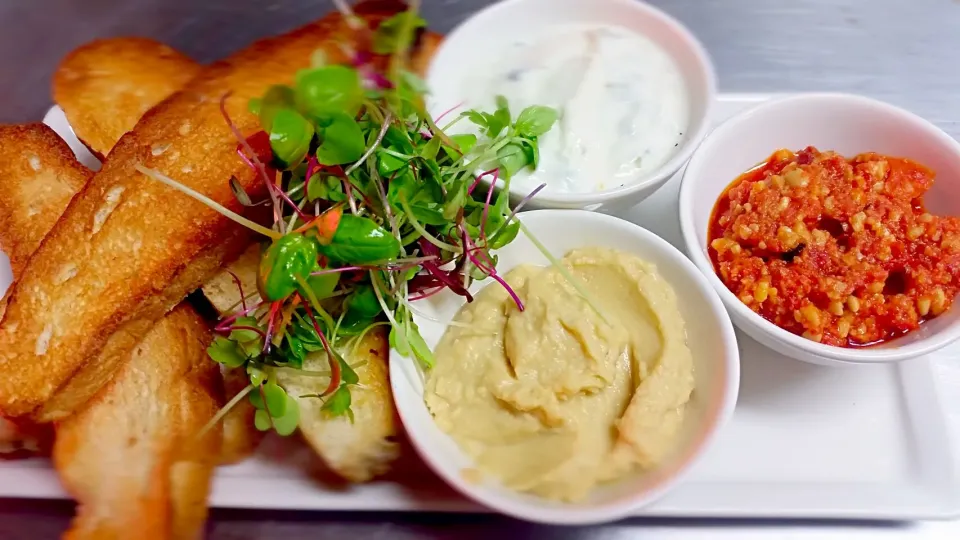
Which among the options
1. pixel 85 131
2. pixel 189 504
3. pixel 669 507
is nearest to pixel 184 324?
pixel 189 504

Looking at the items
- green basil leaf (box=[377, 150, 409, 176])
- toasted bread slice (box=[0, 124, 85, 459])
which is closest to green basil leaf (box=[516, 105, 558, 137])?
green basil leaf (box=[377, 150, 409, 176])

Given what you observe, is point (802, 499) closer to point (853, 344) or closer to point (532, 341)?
point (853, 344)

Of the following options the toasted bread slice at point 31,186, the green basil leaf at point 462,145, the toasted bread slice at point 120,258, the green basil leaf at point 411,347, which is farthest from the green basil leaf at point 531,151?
the toasted bread slice at point 31,186

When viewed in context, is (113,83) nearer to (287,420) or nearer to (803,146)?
(287,420)

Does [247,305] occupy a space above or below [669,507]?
above

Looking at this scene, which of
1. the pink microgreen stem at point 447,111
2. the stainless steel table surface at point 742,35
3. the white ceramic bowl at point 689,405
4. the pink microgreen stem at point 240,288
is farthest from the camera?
the stainless steel table surface at point 742,35

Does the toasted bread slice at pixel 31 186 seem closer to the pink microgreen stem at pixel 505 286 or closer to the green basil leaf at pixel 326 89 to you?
the green basil leaf at pixel 326 89
